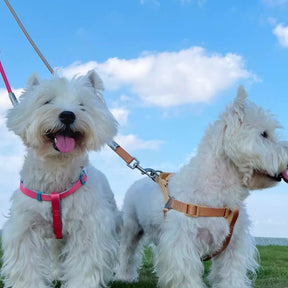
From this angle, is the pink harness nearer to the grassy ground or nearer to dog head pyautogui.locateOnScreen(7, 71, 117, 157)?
dog head pyautogui.locateOnScreen(7, 71, 117, 157)

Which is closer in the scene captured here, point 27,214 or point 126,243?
point 27,214

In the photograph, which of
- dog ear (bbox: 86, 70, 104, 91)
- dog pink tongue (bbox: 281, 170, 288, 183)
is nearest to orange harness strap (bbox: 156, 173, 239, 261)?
dog pink tongue (bbox: 281, 170, 288, 183)

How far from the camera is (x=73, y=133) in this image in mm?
5156

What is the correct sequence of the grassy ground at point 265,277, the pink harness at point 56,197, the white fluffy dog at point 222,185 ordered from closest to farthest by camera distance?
the pink harness at point 56,197 → the white fluffy dog at point 222,185 → the grassy ground at point 265,277

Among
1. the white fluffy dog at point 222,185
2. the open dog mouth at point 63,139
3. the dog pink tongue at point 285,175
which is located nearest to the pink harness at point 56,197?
the open dog mouth at point 63,139

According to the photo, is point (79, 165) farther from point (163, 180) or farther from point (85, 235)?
point (163, 180)

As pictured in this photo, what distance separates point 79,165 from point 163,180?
1288 mm

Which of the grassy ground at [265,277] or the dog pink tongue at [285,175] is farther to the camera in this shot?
the grassy ground at [265,277]

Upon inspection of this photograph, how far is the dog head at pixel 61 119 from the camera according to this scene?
499 cm

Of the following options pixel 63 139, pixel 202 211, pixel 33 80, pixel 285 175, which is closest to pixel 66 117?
pixel 63 139

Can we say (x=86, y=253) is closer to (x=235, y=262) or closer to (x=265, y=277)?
(x=235, y=262)

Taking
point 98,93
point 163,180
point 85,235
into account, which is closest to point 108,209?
point 85,235

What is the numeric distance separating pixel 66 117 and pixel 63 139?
29cm

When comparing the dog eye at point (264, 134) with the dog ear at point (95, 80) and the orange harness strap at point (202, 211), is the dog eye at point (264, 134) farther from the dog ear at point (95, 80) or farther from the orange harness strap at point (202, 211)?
the dog ear at point (95, 80)
